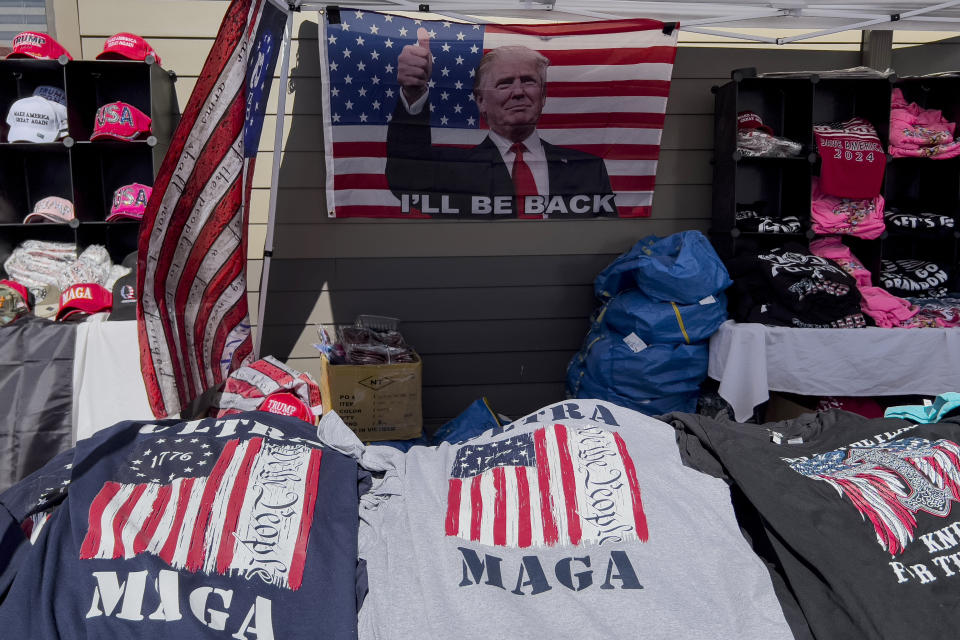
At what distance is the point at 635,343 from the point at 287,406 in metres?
Result: 1.78

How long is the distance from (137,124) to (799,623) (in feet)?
11.0

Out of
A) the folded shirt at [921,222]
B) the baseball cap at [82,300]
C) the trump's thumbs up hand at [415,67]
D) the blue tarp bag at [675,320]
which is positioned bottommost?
the blue tarp bag at [675,320]

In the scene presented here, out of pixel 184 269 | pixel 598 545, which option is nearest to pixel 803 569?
pixel 598 545

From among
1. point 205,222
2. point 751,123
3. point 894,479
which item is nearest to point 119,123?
point 205,222

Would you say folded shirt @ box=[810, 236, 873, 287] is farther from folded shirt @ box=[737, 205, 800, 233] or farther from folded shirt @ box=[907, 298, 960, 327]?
folded shirt @ box=[907, 298, 960, 327]

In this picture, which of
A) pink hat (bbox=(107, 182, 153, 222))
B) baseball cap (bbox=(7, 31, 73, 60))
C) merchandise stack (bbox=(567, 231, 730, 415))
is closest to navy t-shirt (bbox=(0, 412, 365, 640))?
pink hat (bbox=(107, 182, 153, 222))

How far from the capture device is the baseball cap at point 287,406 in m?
2.60

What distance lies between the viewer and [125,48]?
3.21m

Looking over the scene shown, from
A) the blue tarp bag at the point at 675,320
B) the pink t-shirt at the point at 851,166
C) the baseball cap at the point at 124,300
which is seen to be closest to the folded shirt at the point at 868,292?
the pink t-shirt at the point at 851,166

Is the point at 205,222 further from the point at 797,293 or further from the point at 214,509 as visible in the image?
the point at 797,293

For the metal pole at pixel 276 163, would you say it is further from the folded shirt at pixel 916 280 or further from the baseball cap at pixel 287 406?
the folded shirt at pixel 916 280

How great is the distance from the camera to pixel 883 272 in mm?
3865

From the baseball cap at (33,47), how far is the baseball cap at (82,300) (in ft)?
3.56

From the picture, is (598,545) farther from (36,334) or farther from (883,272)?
(883,272)
